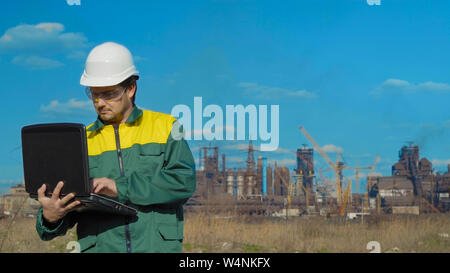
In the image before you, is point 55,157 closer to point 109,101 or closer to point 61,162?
point 61,162

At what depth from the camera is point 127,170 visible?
8.43 feet

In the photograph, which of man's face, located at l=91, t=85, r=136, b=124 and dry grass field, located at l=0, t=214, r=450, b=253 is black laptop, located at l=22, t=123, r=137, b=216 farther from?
dry grass field, located at l=0, t=214, r=450, b=253

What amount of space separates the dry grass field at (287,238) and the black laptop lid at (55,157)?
7.63 meters

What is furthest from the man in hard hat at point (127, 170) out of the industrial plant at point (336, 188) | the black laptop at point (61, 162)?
the industrial plant at point (336, 188)

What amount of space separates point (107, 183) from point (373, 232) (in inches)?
477

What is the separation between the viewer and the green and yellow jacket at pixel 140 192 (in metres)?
2.47

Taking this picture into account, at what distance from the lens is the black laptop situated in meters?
2.21

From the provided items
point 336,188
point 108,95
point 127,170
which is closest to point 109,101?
point 108,95

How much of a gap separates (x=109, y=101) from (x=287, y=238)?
1033 centimetres

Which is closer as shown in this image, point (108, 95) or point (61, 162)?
point (61, 162)

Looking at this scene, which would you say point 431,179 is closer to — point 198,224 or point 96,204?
point 198,224

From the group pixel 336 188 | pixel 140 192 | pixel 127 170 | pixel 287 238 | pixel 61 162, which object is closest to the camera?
pixel 61 162

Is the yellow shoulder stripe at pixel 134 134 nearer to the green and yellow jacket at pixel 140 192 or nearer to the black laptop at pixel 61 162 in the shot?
the green and yellow jacket at pixel 140 192
